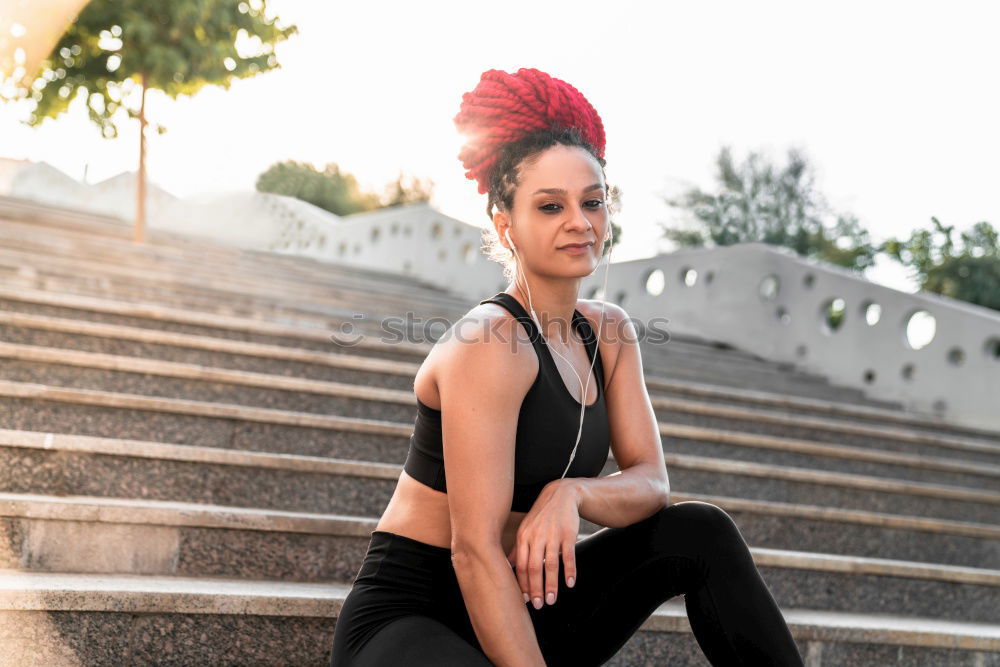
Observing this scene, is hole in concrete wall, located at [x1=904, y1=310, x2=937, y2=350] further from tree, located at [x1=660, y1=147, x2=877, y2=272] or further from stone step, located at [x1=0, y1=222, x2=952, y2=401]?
tree, located at [x1=660, y1=147, x2=877, y2=272]

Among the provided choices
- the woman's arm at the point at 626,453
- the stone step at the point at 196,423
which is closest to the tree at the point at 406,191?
the stone step at the point at 196,423

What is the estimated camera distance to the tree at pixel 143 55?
6336mm

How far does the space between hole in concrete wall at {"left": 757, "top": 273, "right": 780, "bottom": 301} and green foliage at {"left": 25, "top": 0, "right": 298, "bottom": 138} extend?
4.25 metres

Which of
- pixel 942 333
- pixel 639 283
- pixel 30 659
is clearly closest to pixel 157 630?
pixel 30 659

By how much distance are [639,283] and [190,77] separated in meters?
3.98

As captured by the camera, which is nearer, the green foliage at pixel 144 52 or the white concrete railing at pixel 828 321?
the white concrete railing at pixel 828 321

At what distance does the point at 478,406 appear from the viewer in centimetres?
143

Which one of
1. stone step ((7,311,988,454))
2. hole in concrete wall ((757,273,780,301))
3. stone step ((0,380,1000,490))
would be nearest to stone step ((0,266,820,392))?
hole in concrete wall ((757,273,780,301))

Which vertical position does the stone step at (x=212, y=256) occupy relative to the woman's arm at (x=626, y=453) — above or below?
above

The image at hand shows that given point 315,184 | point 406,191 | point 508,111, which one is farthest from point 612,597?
point 406,191

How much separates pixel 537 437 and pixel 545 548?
0.19m

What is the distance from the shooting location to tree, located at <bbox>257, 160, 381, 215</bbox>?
20.1 feet

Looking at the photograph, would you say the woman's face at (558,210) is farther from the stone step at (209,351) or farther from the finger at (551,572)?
the stone step at (209,351)

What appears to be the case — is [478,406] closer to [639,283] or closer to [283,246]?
[283,246]
